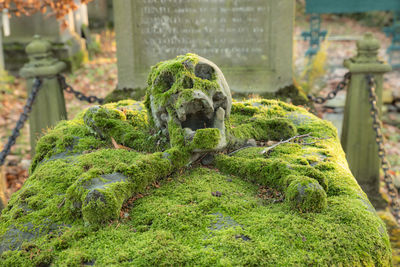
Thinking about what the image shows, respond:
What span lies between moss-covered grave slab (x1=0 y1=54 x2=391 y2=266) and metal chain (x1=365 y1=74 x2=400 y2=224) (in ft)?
4.30

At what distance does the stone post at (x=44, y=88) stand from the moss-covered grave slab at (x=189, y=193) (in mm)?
2444

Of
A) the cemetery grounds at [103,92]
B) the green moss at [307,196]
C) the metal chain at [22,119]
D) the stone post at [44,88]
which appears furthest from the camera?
the cemetery grounds at [103,92]

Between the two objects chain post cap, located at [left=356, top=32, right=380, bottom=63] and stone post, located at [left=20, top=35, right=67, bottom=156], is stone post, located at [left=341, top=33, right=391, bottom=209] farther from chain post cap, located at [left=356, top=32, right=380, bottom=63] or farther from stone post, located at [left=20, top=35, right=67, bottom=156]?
stone post, located at [left=20, top=35, right=67, bottom=156]

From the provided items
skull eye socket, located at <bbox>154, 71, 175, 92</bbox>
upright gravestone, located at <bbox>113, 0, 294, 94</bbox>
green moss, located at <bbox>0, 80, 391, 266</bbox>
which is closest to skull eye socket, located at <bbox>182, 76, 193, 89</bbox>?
skull eye socket, located at <bbox>154, 71, 175, 92</bbox>

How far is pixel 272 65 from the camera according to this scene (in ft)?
19.5

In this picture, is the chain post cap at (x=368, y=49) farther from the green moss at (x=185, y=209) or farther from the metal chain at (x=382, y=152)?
the green moss at (x=185, y=209)

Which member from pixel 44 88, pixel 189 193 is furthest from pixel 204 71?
pixel 44 88

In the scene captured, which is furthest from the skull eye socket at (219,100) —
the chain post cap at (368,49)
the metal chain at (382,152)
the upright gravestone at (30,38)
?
the upright gravestone at (30,38)

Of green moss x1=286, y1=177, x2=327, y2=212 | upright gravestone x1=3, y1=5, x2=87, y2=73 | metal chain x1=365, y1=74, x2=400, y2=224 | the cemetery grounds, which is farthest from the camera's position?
upright gravestone x1=3, y1=5, x2=87, y2=73

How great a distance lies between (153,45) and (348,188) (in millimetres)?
3935

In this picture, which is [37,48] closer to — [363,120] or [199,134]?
[199,134]

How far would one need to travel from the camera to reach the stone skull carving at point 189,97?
285 cm

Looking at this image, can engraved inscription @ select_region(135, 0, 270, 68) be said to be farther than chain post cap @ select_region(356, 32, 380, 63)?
Yes

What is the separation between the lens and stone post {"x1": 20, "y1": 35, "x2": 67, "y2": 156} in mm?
5652
